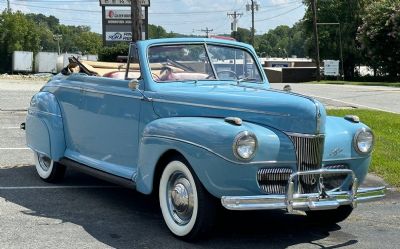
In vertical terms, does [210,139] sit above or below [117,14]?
below

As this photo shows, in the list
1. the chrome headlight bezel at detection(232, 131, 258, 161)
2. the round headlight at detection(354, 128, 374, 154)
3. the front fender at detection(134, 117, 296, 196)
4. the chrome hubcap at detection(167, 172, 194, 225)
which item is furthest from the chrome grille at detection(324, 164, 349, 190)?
the chrome hubcap at detection(167, 172, 194, 225)

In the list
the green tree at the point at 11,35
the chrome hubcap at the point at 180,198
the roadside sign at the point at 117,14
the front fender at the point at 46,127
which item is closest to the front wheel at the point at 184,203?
the chrome hubcap at the point at 180,198

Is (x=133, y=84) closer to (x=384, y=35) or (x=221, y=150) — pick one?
(x=221, y=150)

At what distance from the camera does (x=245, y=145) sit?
15.8 feet

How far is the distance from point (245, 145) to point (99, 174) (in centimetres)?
222

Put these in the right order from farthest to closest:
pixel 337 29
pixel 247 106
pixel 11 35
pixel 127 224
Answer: pixel 11 35 → pixel 337 29 → pixel 127 224 → pixel 247 106

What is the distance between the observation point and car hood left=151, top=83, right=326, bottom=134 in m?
5.07

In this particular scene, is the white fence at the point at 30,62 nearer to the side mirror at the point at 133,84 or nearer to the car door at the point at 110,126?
the car door at the point at 110,126

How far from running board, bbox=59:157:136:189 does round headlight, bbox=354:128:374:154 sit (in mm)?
2132

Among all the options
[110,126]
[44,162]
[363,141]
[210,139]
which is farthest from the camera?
[44,162]

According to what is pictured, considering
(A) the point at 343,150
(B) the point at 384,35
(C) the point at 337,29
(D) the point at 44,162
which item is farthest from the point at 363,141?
(C) the point at 337,29

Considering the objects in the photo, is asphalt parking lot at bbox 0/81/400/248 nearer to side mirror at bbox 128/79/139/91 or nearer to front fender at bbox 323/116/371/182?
front fender at bbox 323/116/371/182

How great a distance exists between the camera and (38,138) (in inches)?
298

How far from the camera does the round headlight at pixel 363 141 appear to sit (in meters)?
5.48
